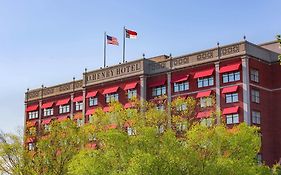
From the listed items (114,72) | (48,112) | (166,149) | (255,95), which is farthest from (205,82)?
(48,112)

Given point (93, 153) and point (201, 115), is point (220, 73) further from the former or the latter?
point (93, 153)

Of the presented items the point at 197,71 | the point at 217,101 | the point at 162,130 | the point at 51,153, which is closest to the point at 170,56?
the point at 197,71

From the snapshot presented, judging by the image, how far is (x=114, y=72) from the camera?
239 ft

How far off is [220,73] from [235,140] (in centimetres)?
2320

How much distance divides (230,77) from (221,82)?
1206mm

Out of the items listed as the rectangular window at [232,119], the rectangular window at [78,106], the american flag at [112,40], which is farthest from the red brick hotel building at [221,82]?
the american flag at [112,40]

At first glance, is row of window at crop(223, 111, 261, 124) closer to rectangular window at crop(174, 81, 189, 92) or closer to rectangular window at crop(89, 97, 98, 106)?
rectangular window at crop(174, 81, 189, 92)

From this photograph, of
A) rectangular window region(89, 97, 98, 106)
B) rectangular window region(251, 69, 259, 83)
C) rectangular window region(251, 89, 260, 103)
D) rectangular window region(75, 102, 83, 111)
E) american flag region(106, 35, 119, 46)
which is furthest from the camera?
rectangular window region(75, 102, 83, 111)

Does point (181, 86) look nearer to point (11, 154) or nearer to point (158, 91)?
point (158, 91)

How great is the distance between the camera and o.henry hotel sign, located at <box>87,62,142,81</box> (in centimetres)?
7038

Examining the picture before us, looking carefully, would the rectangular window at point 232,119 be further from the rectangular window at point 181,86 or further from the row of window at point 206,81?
the rectangular window at point 181,86

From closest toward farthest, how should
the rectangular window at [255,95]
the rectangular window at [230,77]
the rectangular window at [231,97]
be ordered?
the rectangular window at [231,97] < the rectangular window at [255,95] < the rectangular window at [230,77]

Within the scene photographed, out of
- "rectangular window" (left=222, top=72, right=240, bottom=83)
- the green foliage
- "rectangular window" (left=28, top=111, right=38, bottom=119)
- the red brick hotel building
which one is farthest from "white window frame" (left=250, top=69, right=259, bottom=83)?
"rectangular window" (left=28, top=111, right=38, bottom=119)

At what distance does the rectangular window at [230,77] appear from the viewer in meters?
60.5
